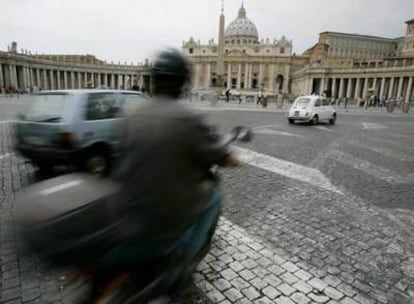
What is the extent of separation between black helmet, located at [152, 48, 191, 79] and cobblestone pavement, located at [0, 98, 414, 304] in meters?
0.73

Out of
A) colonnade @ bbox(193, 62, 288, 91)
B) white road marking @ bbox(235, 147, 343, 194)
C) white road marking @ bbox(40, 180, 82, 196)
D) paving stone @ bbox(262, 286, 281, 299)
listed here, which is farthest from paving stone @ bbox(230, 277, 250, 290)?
colonnade @ bbox(193, 62, 288, 91)

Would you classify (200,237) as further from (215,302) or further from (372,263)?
(372,263)

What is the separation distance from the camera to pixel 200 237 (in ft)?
7.31

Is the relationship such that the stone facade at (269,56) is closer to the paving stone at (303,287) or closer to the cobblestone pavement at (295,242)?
the cobblestone pavement at (295,242)

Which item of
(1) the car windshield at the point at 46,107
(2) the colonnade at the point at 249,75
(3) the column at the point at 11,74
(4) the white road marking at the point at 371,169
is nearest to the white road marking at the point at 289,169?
(4) the white road marking at the point at 371,169

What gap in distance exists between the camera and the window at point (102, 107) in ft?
18.6

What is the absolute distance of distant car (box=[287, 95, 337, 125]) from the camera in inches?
655

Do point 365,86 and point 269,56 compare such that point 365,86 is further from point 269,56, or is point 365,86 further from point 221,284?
point 221,284

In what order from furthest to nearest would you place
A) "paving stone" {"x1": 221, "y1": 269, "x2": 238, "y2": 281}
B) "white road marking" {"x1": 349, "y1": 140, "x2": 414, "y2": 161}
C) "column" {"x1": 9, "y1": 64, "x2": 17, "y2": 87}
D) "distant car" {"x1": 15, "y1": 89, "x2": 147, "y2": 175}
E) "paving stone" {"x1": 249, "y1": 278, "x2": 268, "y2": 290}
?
1. "column" {"x1": 9, "y1": 64, "x2": 17, "y2": 87}
2. "white road marking" {"x1": 349, "y1": 140, "x2": 414, "y2": 161}
3. "distant car" {"x1": 15, "y1": 89, "x2": 147, "y2": 175}
4. "paving stone" {"x1": 221, "y1": 269, "x2": 238, "y2": 281}
5. "paving stone" {"x1": 249, "y1": 278, "x2": 268, "y2": 290}

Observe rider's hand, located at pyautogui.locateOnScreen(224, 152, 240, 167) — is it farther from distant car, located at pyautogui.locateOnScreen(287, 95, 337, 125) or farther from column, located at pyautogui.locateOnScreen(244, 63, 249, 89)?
column, located at pyautogui.locateOnScreen(244, 63, 249, 89)

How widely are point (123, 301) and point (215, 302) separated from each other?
3.48ft

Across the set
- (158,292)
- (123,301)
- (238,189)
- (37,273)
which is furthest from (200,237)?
(238,189)

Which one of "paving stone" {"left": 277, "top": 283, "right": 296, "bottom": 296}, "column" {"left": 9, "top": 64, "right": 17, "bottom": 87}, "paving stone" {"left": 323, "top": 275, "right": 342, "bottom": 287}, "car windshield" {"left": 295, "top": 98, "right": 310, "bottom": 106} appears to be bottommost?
"paving stone" {"left": 277, "top": 283, "right": 296, "bottom": 296}

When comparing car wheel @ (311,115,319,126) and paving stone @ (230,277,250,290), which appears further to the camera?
car wheel @ (311,115,319,126)
